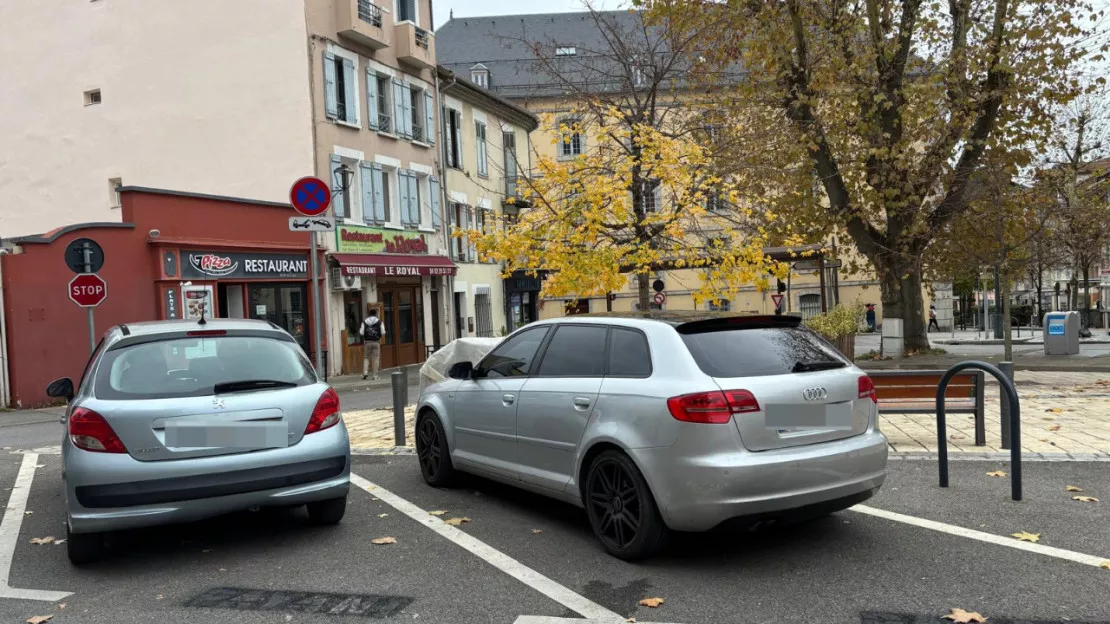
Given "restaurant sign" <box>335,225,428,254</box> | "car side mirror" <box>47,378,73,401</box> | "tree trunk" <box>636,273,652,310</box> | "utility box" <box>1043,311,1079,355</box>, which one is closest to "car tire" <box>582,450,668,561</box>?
"car side mirror" <box>47,378,73,401</box>

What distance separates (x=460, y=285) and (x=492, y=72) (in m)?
21.6

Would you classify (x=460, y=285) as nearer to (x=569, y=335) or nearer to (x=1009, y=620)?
(x=569, y=335)

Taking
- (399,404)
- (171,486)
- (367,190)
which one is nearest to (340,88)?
(367,190)

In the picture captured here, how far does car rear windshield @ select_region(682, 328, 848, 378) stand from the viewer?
Answer: 4.98 m

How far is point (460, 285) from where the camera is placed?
105 ft

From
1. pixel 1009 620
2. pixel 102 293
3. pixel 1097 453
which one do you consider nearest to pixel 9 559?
pixel 1009 620

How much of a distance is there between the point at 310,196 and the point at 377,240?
53.6 ft

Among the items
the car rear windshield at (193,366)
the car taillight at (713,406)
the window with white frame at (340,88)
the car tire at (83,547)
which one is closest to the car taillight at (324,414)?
the car rear windshield at (193,366)

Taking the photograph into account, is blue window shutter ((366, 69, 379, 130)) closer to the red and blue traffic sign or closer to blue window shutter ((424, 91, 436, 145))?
blue window shutter ((424, 91, 436, 145))

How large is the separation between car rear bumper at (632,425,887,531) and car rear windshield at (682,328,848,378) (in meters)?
0.44

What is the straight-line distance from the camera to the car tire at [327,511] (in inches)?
242

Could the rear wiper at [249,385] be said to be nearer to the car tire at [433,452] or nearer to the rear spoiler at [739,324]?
the car tire at [433,452]

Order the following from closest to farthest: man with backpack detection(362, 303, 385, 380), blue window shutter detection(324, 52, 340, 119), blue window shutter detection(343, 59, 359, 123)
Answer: man with backpack detection(362, 303, 385, 380)
blue window shutter detection(324, 52, 340, 119)
blue window shutter detection(343, 59, 359, 123)

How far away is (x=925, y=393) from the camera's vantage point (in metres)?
8.32
